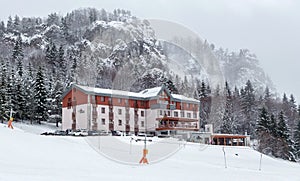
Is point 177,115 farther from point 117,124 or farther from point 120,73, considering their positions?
point 120,73

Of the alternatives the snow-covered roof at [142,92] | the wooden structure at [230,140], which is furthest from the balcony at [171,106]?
the wooden structure at [230,140]

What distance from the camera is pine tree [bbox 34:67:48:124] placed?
51.8 m

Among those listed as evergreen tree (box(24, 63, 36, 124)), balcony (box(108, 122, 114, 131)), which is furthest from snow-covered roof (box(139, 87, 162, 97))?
evergreen tree (box(24, 63, 36, 124))

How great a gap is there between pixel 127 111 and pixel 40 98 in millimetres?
16278

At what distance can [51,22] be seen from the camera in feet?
407

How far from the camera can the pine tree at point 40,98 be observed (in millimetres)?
51781

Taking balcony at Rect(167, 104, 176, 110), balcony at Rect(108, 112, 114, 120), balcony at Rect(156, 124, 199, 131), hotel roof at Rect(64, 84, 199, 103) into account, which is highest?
hotel roof at Rect(64, 84, 199, 103)

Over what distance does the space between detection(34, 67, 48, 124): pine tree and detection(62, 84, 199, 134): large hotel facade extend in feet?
24.6

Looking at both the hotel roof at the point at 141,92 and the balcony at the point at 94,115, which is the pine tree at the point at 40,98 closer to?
the hotel roof at the point at 141,92

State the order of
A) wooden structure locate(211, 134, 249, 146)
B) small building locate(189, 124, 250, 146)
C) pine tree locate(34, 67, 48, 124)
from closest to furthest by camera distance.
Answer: small building locate(189, 124, 250, 146) → wooden structure locate(211, 134, 249, 146) → pine tree locate(34, 67, 48, 124)

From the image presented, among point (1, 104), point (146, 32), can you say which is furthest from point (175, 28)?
point (1, 104)

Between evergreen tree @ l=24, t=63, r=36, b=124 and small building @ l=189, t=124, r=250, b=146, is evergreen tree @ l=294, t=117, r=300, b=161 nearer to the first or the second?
small building @ l=189, t=124, r=250, b=146

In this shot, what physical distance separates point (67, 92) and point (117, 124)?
8.22 metres

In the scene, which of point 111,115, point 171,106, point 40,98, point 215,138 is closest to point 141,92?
point 111,115
